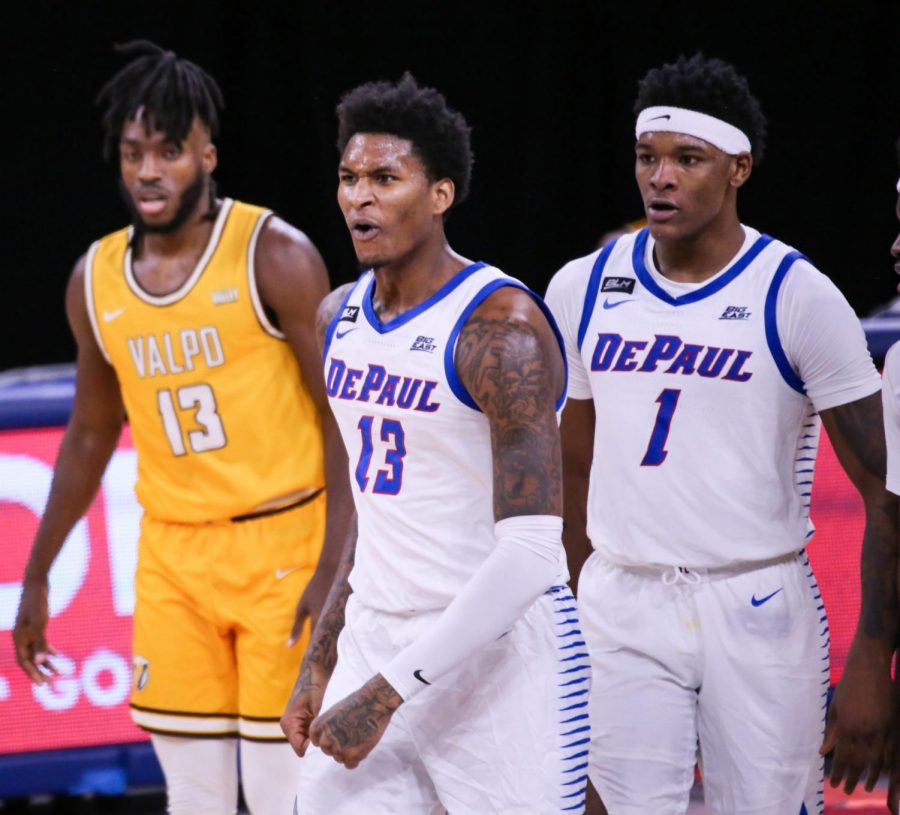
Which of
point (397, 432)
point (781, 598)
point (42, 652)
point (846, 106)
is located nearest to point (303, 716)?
point (397, 432)

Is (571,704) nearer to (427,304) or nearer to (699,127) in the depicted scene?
(427,304)

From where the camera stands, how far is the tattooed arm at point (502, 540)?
292cm

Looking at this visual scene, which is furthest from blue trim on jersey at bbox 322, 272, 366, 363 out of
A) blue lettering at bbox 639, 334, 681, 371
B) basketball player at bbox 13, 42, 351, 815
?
basketball player at bbox 13, 42, 351, 815

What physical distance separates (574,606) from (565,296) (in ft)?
3.03

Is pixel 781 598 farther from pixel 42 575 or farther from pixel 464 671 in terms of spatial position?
pixel 42 575

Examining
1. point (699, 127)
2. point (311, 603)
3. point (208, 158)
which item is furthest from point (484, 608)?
point (208, 158)

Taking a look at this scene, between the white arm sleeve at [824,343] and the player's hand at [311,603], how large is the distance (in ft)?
4.21

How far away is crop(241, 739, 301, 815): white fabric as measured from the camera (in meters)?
4.21

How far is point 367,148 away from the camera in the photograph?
3268 millimetres

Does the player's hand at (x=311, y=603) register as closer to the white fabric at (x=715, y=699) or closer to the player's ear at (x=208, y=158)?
the white fabric at (x=715, y=699)

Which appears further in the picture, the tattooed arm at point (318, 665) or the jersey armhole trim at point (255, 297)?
the jersey armhole trim at point (255, 297)

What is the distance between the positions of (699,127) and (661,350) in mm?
533

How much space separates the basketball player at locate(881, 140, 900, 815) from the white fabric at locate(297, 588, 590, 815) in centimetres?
60

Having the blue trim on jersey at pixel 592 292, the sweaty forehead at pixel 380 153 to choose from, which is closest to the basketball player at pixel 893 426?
the blue trim on jersey at pixel 592 292
